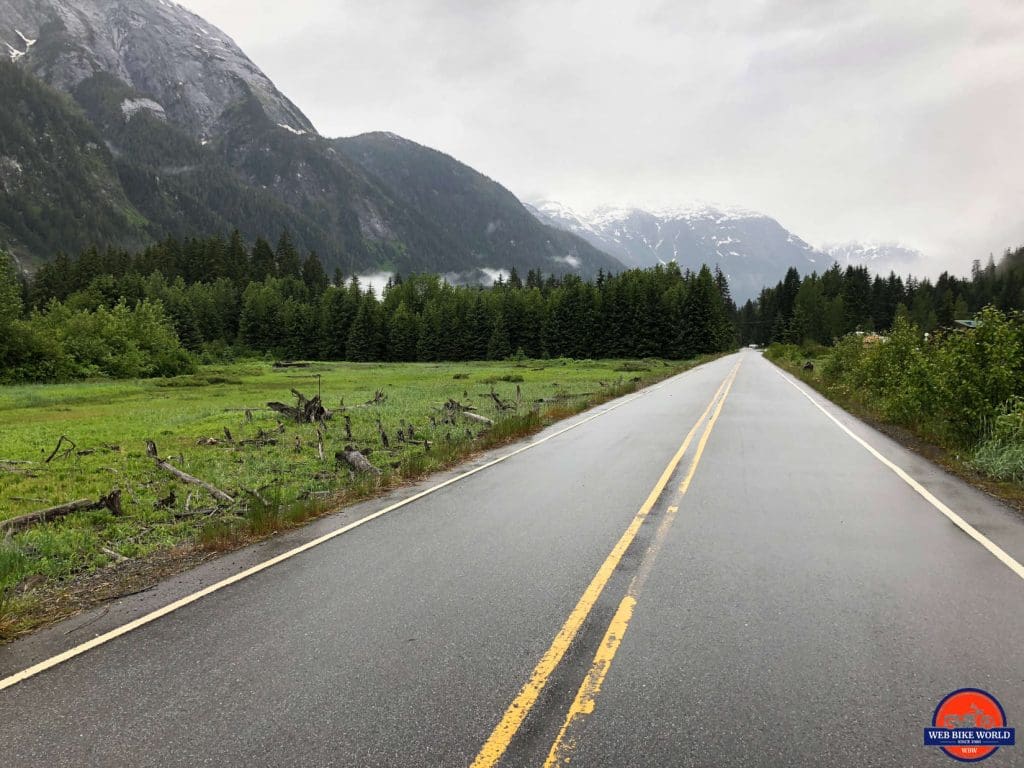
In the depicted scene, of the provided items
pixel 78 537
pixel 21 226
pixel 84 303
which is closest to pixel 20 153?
pixel 21 226

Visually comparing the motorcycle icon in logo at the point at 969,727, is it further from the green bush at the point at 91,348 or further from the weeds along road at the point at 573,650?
the green bush at the point at 91,348

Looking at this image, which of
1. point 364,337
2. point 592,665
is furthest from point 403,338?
point 592,665

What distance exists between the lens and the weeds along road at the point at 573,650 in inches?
128

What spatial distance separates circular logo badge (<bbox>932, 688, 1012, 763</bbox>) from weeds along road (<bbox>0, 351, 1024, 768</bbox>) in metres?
0.07

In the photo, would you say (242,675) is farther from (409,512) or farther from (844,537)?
(844,537)

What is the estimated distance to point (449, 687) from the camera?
378cm

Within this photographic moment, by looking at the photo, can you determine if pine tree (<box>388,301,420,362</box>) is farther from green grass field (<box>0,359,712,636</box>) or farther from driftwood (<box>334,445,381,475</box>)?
driftwood (<box>334,445,381,475</box>)

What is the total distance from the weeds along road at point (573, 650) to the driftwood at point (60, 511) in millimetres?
4605

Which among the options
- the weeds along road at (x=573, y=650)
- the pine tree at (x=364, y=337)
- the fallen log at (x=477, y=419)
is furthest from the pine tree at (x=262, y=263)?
the weeds along road at (x=573, y=650)

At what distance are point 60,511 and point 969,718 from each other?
37.6ft

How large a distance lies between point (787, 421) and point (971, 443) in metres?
5.71

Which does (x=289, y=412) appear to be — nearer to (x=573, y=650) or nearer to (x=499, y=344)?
(x=573, y=650)

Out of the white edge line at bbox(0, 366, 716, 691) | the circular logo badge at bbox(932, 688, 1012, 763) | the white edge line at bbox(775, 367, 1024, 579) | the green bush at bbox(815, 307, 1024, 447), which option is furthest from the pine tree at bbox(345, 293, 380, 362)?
the circular logo badge at bbox(932, 688, 1012, 763)

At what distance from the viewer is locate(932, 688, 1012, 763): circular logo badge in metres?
3.19
